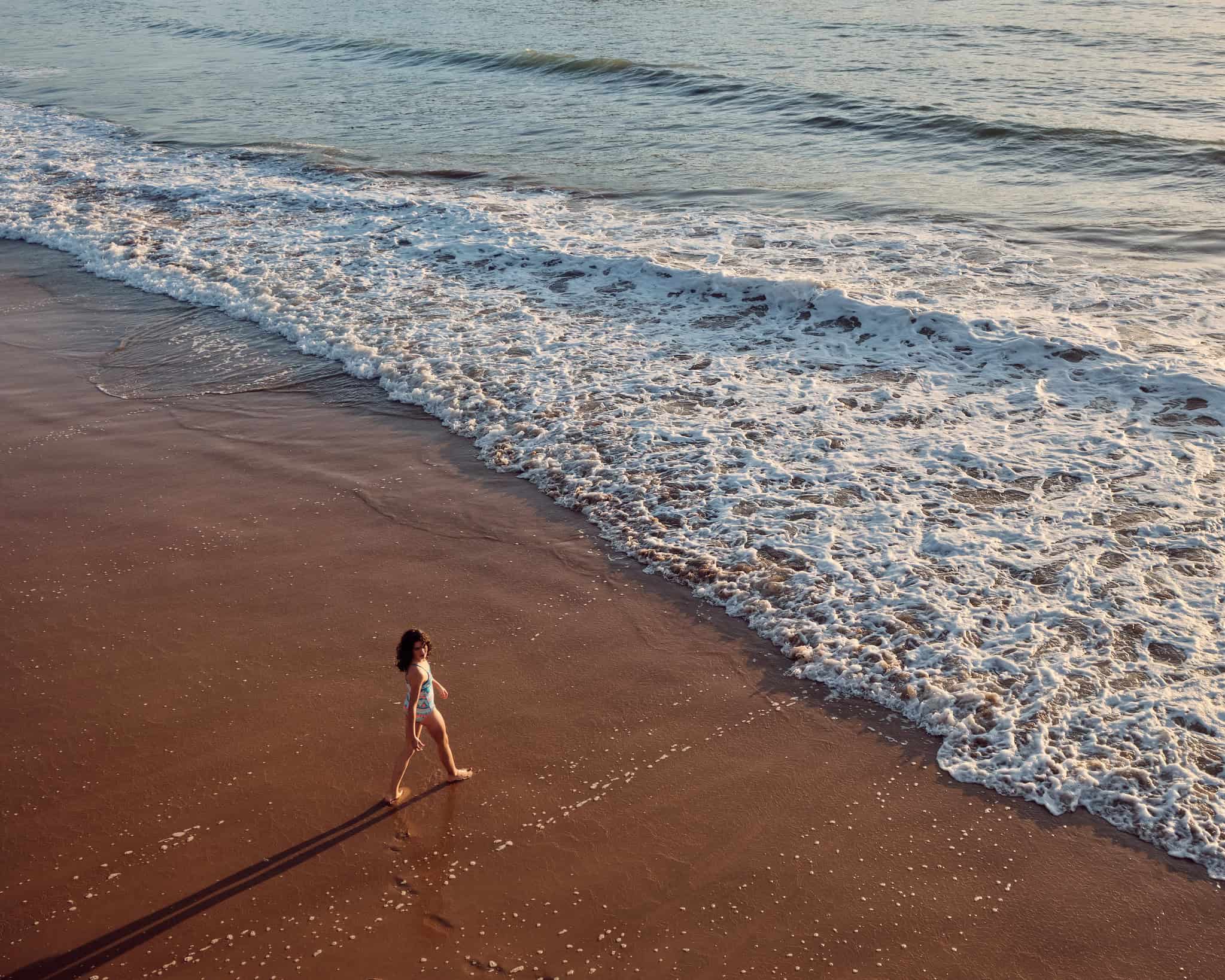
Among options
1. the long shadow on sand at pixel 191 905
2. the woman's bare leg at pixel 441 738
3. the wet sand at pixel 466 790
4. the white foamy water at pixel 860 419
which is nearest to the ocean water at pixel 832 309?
the white foamy water at pixel 860 419

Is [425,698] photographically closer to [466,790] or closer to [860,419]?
[466,790]

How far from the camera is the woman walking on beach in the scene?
4.72 metres

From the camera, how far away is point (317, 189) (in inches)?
650

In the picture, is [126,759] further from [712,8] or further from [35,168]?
[712,8]

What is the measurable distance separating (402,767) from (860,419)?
5.33 metres

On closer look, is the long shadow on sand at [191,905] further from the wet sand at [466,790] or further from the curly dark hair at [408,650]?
the curly dark hair at [408,650]

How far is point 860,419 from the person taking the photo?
8617mm

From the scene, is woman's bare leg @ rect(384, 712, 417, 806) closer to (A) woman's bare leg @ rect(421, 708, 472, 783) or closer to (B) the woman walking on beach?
(B) the woman walking on beach

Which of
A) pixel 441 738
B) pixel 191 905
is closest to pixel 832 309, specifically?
pixel 441 738

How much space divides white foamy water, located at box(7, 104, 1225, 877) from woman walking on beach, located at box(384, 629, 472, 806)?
7.23ft

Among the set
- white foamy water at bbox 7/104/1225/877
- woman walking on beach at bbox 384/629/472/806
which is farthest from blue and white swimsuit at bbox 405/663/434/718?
white foamy water at bbox 7/104/1225/877

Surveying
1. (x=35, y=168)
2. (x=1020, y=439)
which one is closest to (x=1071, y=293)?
(x=1020, y=439)

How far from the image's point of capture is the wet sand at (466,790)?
4.22m

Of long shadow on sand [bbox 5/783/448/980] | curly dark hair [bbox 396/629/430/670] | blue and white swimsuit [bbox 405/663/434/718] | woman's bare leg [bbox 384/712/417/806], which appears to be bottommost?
long shadow on sand [bbox 5/783/448/980]
